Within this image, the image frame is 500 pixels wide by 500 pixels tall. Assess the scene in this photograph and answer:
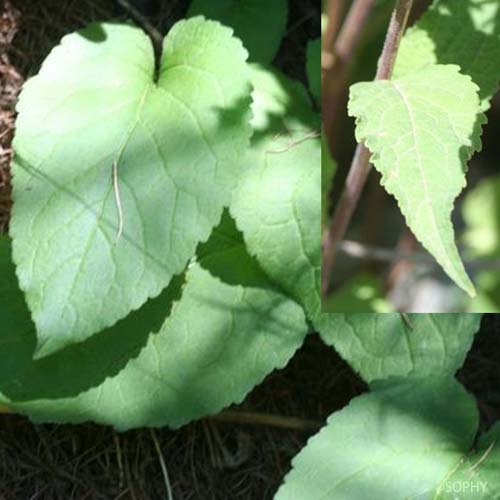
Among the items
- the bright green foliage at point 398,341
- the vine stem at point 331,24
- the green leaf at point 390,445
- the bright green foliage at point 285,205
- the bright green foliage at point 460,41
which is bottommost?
the green leaf at point 390,445

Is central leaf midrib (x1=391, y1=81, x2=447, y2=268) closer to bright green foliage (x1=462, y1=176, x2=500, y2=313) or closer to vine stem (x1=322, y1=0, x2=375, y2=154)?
vine stem (x1=322, y1=0, x2=375, y2=154)

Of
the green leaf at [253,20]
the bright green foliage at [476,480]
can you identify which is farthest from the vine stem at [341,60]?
the bright green foliage at [476,480]

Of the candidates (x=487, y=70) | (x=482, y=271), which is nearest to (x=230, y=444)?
(x=487, y=70)

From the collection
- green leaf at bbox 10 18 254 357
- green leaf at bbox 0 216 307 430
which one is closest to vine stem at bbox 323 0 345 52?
green leaf at bbox 10 18 254 357

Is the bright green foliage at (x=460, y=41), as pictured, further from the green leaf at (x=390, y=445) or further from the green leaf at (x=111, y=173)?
the green leaf at (x=390, y=445)

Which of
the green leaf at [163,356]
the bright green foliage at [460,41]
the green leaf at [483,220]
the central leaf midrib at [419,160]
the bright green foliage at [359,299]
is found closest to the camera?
the central leaf midrib at [419,160]

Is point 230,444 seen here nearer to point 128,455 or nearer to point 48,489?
point 128,455
